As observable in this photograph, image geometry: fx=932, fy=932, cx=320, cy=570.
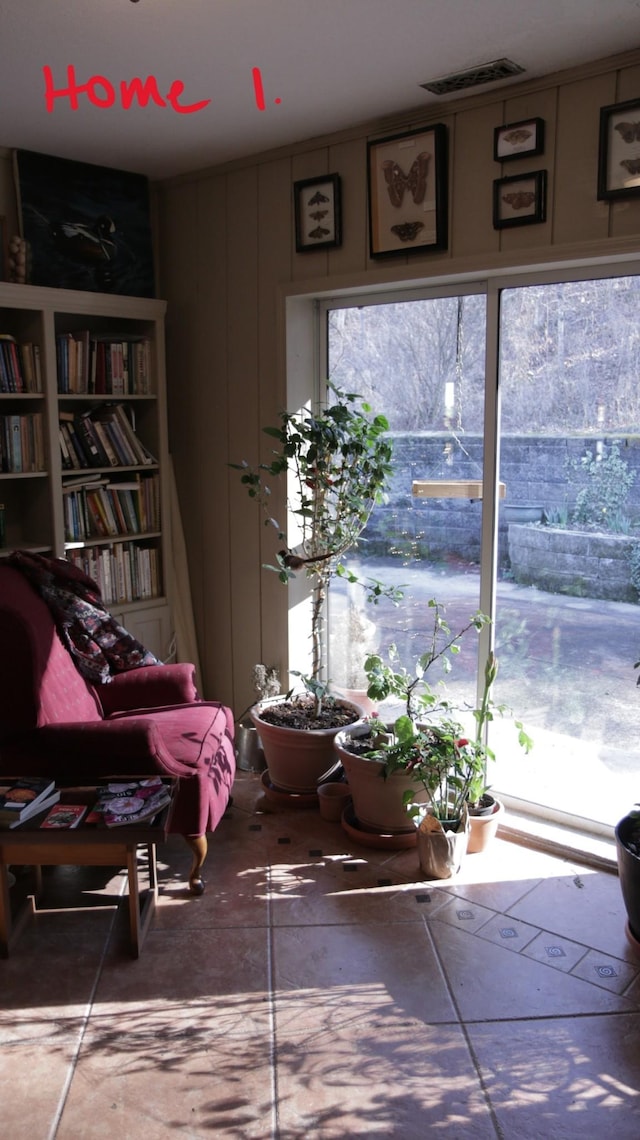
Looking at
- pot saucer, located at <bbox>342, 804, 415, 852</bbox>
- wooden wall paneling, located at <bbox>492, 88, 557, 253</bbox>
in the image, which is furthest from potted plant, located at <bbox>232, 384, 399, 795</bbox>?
wooden wall paneling, located at <bbox>492, 88, 557, 253</bbox>

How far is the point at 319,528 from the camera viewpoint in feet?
12.1

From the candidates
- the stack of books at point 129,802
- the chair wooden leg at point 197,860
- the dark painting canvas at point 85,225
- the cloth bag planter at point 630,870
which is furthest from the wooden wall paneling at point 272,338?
the cloth bag planter at point 630,870

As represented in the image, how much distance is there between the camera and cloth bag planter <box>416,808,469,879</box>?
312 cm

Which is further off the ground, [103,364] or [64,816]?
[103,364]

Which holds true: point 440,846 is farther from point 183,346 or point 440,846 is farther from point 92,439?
point 183,346

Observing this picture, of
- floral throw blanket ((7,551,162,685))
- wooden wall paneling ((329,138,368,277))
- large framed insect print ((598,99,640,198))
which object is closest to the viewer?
large framed insect print ((598,99,640,198))

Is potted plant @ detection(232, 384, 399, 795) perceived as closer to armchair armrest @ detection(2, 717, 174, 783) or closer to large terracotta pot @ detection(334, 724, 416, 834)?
large terracotta pot @ detection(334, 724, 416, 834)

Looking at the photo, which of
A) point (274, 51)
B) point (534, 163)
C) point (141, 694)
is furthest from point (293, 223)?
point (141, 694)

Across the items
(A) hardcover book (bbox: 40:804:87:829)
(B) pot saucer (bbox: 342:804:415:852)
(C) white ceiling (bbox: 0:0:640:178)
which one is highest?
(C) white ceiling (bbox: 0:0:640:178)

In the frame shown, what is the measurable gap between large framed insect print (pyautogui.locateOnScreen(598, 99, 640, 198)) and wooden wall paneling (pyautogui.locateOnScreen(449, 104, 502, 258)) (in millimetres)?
393

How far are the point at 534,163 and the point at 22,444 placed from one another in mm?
2259

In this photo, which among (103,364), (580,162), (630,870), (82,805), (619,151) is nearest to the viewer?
(630,870)

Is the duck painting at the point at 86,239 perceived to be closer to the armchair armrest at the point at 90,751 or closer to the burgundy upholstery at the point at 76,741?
the burgundy upholstery at the point at 76,741

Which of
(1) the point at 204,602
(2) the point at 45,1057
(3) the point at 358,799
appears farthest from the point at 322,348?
(2) the point at 45,1057
